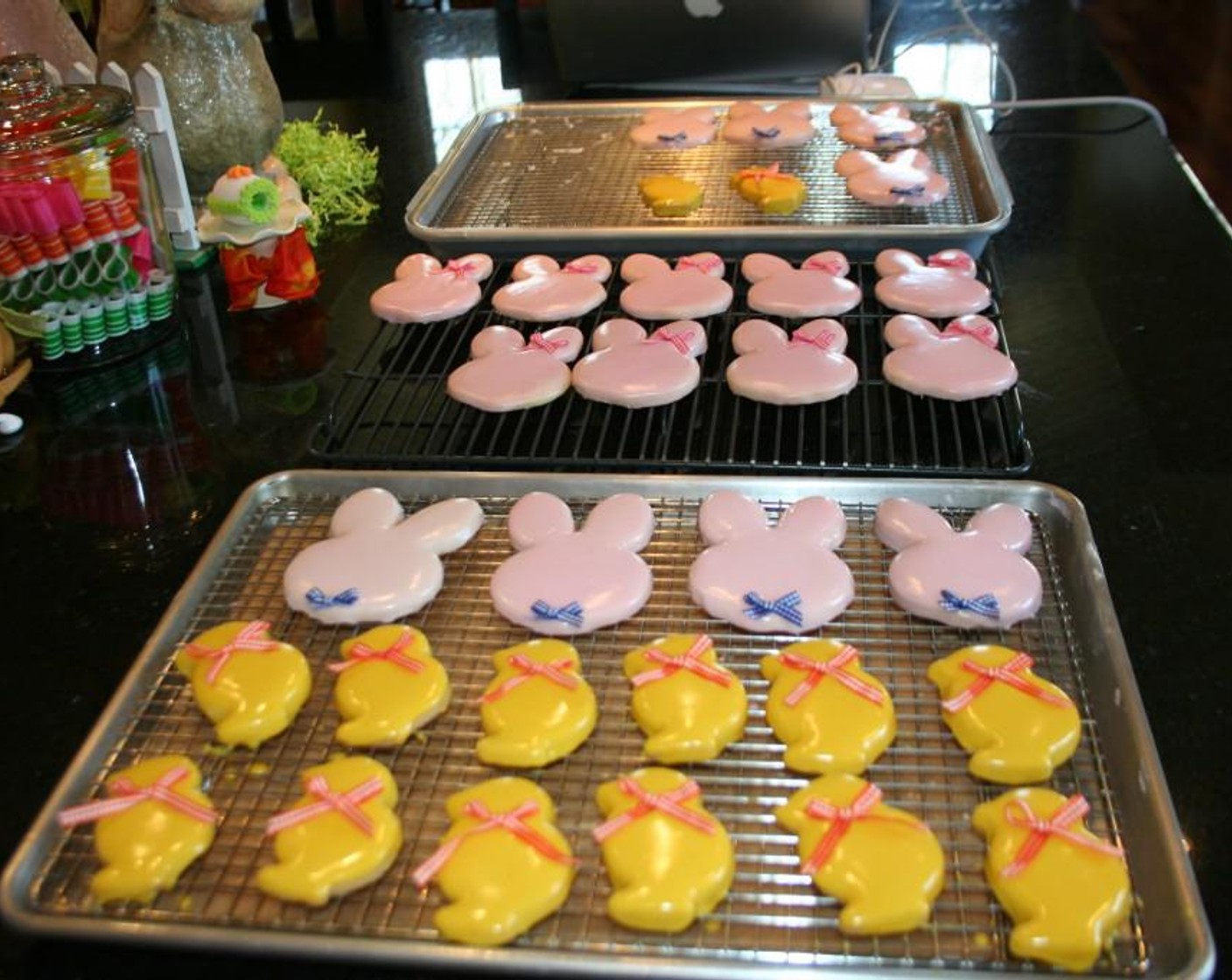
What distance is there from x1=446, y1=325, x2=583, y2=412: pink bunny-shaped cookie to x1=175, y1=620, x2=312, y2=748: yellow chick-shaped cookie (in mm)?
361

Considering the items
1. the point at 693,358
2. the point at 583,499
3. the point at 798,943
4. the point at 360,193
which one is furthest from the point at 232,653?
the point at 360,193

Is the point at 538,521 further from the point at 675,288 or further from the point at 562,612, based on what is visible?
the point at 675,288

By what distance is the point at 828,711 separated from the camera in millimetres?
784

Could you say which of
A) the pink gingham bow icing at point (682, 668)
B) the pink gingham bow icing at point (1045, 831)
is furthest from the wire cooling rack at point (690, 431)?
the pink gingham bow icing at point (1045, 831)

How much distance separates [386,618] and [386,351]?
472mm

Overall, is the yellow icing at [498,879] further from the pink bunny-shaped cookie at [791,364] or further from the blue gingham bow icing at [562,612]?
the pink bunny-shaped cookie at [791,364]

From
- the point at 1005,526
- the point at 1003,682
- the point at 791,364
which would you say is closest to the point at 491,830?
the point at 1003,682

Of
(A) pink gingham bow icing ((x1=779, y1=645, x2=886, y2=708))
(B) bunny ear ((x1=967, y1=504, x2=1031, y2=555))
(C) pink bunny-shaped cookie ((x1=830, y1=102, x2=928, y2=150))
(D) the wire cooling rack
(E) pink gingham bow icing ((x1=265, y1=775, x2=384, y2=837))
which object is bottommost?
(D) the wire cooling rack

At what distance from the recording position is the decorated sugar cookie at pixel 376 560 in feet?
2.95

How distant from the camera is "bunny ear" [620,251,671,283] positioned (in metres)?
1.35

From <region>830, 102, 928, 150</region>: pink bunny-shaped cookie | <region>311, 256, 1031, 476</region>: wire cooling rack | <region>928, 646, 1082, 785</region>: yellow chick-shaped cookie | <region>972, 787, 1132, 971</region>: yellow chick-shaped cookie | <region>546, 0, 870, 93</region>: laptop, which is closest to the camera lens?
<region>972, 787, 1132, 971</region>: yellow chick-shaped cookie

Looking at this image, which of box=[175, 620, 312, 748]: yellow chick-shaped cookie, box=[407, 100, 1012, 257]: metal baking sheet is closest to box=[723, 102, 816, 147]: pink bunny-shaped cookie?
box=[407, 100, 1012, 257]: metal baking sheet

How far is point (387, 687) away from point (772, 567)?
306mm

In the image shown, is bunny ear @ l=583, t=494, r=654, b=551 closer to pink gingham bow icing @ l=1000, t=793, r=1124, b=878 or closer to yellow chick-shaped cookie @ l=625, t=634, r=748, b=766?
yellow chick-shaped cookie @ l=625, t=634, r=748, b=766
